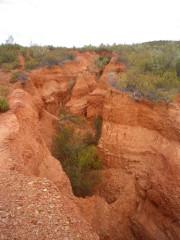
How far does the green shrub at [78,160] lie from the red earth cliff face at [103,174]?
0.93ft

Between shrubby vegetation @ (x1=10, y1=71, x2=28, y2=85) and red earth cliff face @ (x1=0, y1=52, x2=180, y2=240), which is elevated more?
shrubby vegetation @ (x1=10, y1=71, x2=28, y2=85)

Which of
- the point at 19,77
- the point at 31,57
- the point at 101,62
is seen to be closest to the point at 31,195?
the point at 19,77

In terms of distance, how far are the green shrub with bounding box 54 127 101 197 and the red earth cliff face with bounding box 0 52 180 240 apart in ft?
0.93

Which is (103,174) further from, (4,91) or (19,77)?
(19,77)

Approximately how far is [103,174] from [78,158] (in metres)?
0.81

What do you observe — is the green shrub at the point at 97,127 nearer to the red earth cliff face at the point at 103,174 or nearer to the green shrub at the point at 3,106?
the red earth cliff face at the point at 103,174

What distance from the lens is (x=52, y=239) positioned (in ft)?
13.6

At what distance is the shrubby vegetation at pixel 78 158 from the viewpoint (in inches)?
323

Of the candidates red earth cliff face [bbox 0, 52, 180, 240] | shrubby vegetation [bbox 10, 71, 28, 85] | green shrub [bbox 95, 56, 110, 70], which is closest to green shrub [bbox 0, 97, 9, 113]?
red earth cliff face [bbox 0, 52, 180, 240]

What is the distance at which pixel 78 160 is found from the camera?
873 cm

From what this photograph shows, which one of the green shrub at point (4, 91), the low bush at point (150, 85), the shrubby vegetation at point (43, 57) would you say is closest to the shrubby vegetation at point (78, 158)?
the low bush at point (150, 85)

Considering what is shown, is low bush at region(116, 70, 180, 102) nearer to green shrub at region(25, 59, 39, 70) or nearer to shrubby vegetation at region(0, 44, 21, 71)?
green shrub at region(25, 59, 39, 70)

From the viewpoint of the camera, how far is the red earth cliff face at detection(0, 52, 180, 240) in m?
4.56

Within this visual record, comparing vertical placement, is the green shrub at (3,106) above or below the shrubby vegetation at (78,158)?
above
